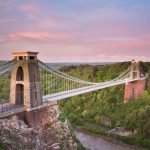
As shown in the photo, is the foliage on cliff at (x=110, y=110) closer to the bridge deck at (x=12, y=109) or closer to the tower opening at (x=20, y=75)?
the bridge deck at (x=12, y=109)

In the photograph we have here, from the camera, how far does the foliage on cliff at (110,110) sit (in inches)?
762

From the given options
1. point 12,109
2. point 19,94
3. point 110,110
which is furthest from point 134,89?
point 12,109

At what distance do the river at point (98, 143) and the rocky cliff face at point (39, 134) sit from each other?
4.70m

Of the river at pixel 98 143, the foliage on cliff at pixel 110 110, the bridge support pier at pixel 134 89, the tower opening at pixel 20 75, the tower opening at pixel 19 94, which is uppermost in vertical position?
the tower opening at pixel 20 75

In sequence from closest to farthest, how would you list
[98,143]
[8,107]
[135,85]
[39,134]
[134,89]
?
[39,134], [8,107], [98,143], [134,89], [135,85]

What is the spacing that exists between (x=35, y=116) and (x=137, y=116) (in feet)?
30.0

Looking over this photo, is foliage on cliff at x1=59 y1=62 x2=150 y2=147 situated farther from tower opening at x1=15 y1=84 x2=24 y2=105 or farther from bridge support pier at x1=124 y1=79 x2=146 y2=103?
tower opening at x1=15 y1=84 x2=24 y2=105

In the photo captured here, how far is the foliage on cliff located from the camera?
19.3m

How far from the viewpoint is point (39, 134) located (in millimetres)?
12062

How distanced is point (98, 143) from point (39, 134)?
272 inches

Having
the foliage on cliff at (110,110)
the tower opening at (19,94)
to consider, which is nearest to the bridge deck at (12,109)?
the tower opening at (19,94)

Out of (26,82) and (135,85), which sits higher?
(26,82)

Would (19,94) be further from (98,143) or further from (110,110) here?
(110,110)

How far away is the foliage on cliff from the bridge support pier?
40 cm
